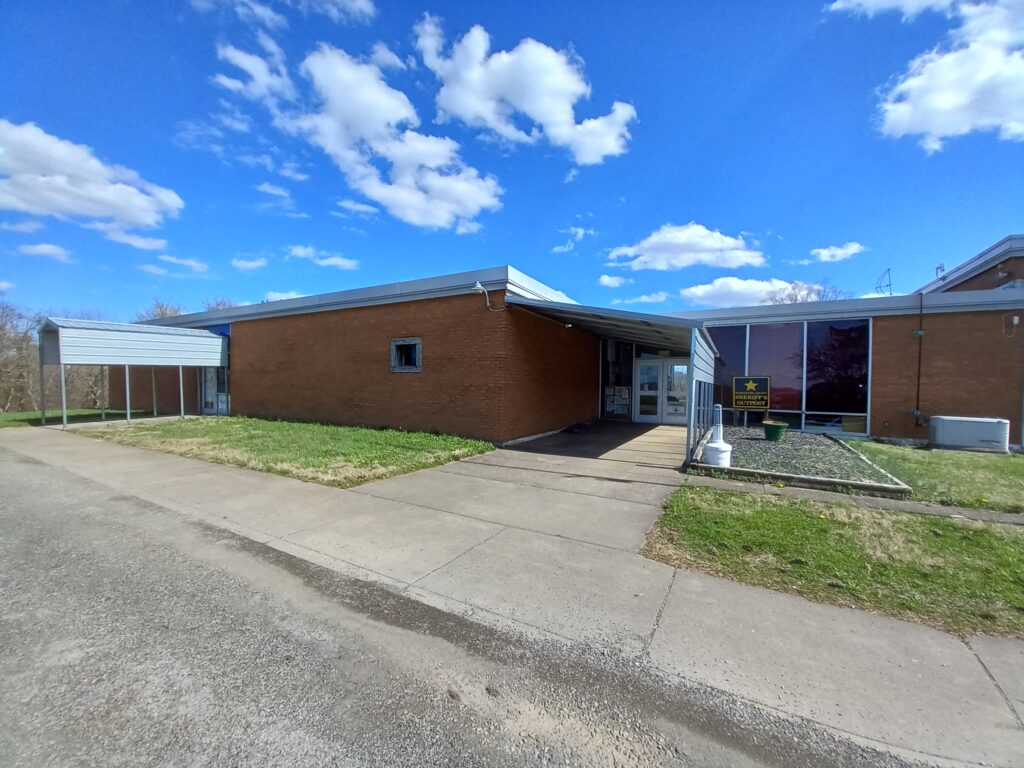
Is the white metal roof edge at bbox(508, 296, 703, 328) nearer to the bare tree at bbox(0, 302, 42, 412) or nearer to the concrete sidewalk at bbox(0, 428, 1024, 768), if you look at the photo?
the concrete sidewalk at bbox(0, 428, 1024, 768)

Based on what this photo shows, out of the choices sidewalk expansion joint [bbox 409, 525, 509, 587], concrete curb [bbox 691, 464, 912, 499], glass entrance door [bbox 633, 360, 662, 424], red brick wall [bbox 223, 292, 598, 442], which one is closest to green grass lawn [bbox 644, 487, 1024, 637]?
concrete curb [bbox 691, 464, 912, 499]

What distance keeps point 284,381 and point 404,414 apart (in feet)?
20.8

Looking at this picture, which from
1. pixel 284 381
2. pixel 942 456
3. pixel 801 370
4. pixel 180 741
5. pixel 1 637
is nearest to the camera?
pixel 180 741

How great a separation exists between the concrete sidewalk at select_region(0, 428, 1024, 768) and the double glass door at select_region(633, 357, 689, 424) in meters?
9.29

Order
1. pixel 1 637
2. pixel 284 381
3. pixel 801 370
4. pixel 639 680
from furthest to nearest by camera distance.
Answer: pixel 284 381 → pixel 801 370 → pixel 1 637 → pixel 639 680

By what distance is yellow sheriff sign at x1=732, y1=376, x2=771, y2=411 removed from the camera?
1394cm

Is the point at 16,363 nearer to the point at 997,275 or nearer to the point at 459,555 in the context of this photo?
the point at 459,555

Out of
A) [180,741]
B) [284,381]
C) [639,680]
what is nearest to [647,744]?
[639,680]

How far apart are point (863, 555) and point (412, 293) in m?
10.5

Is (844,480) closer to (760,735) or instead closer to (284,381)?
(760,735)

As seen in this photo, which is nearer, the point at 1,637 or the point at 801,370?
the point at 1,637

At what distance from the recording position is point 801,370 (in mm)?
13508

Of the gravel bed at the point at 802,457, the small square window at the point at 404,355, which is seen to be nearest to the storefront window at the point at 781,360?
the gravel bed at the point at 802,457

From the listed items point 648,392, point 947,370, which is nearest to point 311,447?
point 648,392
